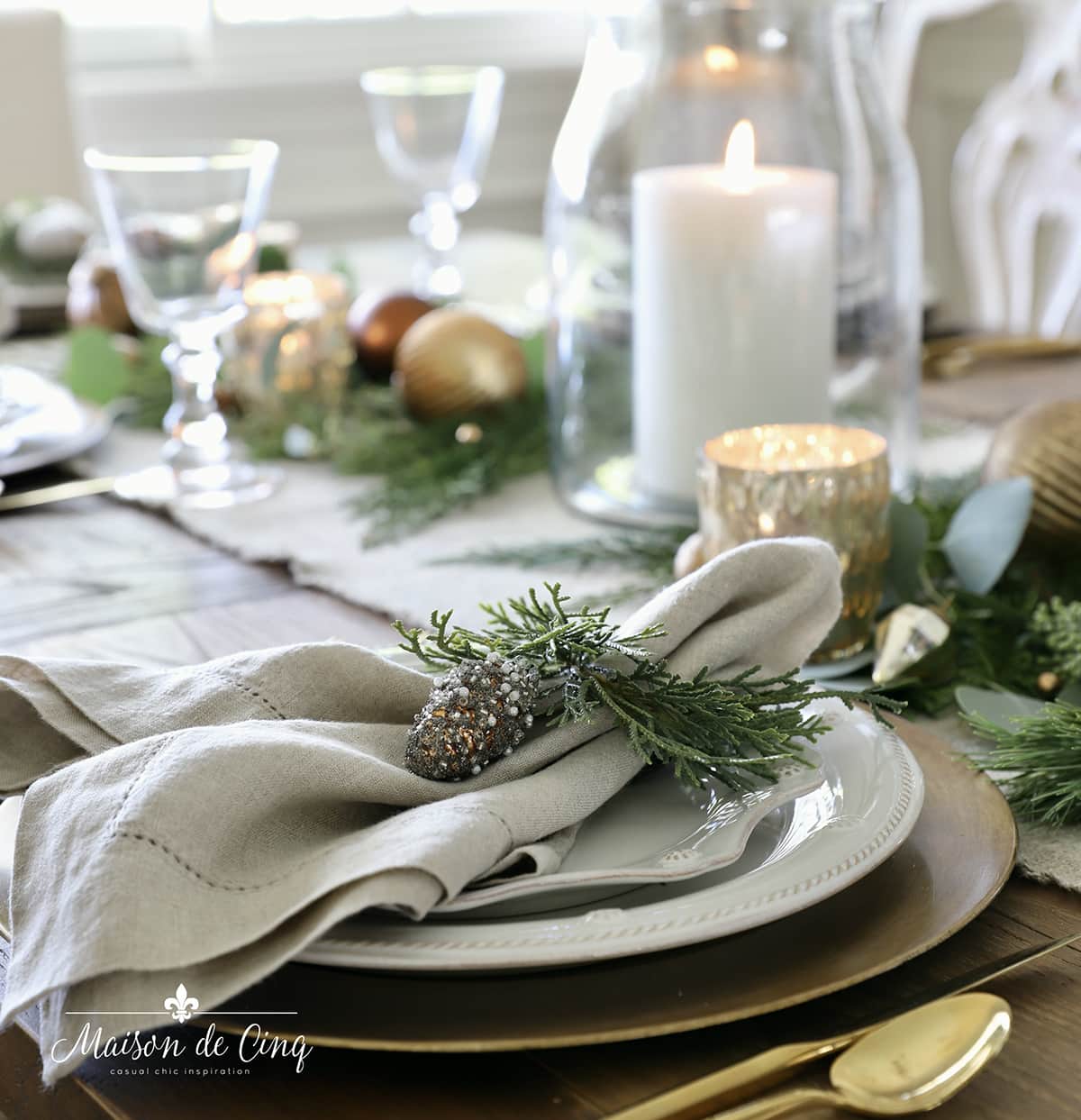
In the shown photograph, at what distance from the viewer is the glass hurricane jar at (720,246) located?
0.72 metres

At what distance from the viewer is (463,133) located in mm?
1332

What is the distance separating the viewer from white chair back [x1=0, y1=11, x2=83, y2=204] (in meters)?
2.06

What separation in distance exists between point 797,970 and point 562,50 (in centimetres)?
305

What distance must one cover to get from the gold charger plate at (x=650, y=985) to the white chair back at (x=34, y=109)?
1996mm

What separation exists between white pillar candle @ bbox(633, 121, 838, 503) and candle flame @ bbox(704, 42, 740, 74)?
0.07 m

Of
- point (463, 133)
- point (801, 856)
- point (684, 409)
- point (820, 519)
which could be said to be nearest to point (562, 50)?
point (463, 133)

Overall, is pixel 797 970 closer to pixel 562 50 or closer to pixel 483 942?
pixel 483 942

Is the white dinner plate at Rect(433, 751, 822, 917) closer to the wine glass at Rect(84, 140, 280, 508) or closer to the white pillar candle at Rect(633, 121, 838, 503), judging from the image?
the white pillar candle at Rect(633, 121, 838, 503)

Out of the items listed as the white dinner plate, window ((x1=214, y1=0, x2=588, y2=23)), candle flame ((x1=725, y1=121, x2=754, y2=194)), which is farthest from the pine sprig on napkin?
window ((x1=214, y1=0, x2=588, y2=23))

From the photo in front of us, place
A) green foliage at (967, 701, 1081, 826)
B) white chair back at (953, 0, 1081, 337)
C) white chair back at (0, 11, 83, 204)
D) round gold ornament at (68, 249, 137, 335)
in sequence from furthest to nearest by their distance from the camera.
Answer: white chair back at (0, 11, 83, 204) < white chair back at (953, 0, 1081, 337) < round gold ornament at (68, 249, 137, 335) < green foliage at (967, 701, 1081, 826)

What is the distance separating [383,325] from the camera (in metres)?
1.10

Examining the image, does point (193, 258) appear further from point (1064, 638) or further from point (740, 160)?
point (1064, 638)

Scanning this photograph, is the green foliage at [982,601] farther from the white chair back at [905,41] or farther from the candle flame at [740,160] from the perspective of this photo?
the white chair back at [905,41]

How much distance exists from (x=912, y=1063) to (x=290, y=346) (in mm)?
774
